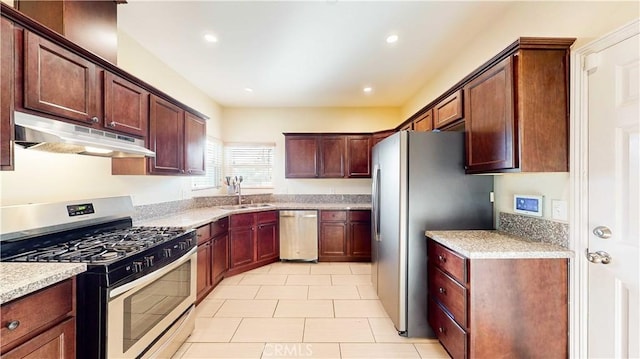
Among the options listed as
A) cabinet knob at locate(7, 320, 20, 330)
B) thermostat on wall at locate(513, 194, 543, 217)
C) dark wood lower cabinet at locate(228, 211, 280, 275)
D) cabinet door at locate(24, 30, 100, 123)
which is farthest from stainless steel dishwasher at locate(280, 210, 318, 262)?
cabinet knob at locate(7, 320, 20, 330)

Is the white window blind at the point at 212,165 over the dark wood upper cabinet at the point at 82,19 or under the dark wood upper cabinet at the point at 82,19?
under

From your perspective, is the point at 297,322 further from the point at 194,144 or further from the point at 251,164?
the point at 251,164

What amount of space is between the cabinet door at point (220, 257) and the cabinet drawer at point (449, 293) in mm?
2430

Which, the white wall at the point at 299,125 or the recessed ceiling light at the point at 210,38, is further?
the white wall at the point at 299,125

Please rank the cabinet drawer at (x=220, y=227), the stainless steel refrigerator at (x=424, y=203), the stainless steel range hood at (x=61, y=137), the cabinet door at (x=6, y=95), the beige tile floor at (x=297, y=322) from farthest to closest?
1. the cabinet drawer at (x=220, y=227)
2. the stainless steel refrigerator at (x=424, y=203)
3. the beige tile floor at (x=297, y=322)
4. the stainless steel range hood at (x=61, y=137)
5. the cabinet door at (x=6, y=95)

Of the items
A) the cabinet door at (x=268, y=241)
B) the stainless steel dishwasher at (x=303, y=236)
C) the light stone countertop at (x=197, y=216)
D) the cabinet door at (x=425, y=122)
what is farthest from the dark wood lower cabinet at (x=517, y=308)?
the cabinet door at (x=268, y=241)

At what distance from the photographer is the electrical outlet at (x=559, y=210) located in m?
1.66

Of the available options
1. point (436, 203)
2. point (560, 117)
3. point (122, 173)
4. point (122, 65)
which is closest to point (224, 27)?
point (122, 65)

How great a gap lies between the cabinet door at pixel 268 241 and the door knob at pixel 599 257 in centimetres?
355

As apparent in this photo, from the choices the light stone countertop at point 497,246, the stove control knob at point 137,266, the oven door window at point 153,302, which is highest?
the light stone countertop at point 497,246

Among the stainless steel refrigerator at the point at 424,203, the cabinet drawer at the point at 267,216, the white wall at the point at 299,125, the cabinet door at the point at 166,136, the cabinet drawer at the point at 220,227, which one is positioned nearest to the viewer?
the stainless steel refrigerator at the point at 424,203

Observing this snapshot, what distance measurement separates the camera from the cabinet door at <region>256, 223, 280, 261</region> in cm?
405

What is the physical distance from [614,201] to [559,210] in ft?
1.00

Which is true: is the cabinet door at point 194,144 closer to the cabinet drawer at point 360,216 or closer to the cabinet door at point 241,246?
the cabinet door at point 241,246
